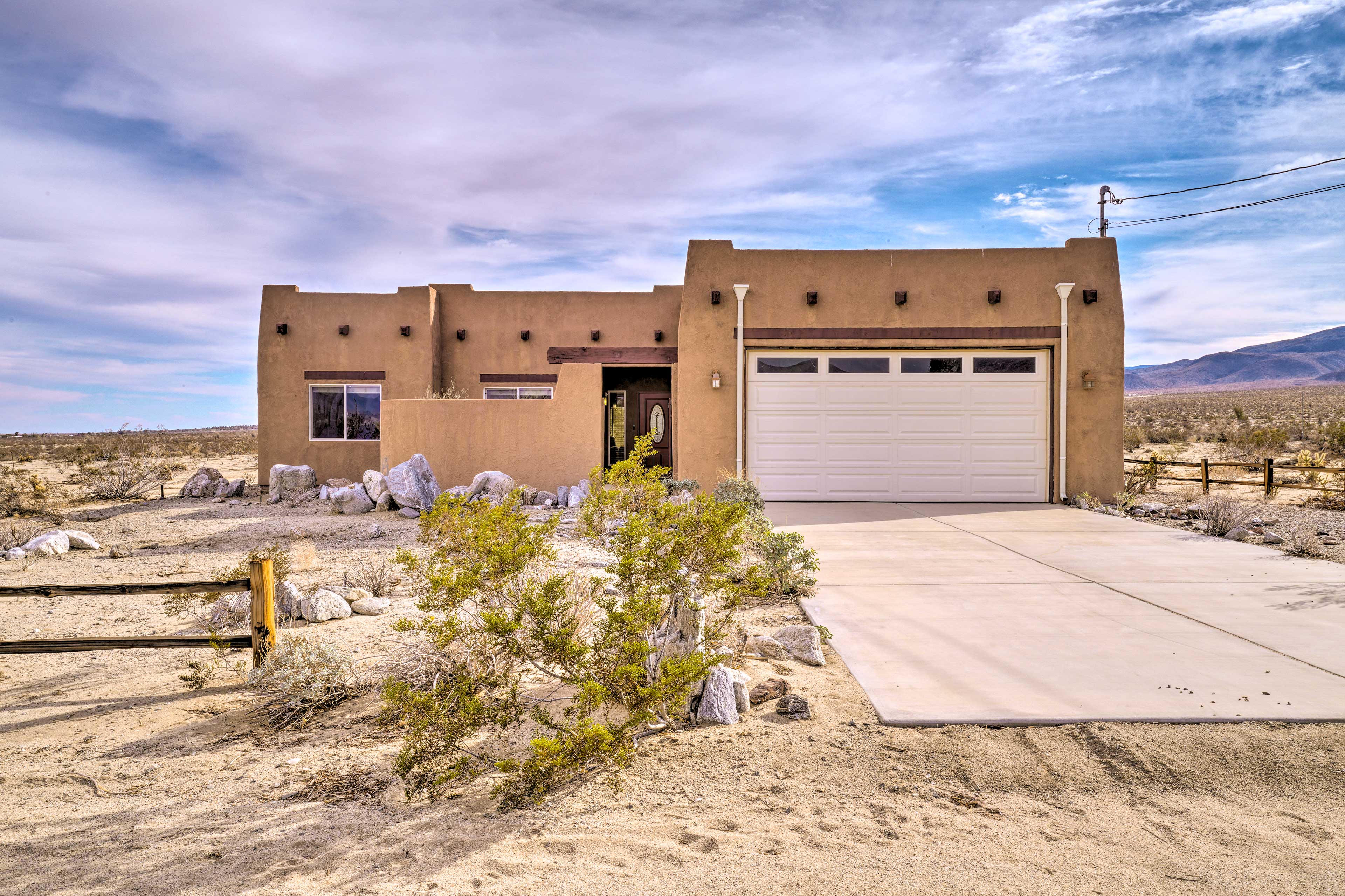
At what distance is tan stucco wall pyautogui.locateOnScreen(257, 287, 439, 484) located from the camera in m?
17.5

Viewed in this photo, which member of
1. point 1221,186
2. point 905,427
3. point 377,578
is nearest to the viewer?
point 377,578

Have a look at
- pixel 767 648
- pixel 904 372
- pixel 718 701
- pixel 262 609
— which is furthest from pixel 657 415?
pixel 718 701

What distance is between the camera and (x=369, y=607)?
6.56m

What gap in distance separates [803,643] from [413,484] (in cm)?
1042

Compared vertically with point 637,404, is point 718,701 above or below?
below

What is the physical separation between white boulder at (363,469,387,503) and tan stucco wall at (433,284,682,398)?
407cm

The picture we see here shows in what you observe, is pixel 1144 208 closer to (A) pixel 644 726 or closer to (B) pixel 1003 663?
(B) pixel 1003 663

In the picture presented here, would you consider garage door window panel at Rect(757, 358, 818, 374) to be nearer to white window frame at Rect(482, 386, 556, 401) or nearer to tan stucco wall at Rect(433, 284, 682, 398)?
tan stucco wall at Rect(433, 284, 682, 398)

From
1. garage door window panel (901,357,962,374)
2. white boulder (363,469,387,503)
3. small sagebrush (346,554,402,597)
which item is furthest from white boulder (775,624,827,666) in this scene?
white boulder (363,469,387,503)

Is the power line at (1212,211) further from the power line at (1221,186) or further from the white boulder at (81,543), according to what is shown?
the white boulder at (81,543)

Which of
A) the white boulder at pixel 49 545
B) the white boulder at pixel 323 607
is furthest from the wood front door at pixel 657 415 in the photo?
the white boulder at pixel 323 607

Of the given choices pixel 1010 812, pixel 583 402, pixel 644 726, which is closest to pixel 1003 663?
pixel 1010 812

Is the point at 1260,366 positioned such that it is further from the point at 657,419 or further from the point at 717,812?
the point at 717,812

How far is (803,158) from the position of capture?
14.7 m
